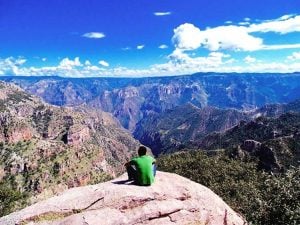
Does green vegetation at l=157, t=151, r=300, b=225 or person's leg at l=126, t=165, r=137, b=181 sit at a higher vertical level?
person's leg at l=126, t=165, r=137, b=181

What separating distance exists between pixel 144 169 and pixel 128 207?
3705 millimetres

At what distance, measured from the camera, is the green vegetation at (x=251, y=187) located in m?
41.6

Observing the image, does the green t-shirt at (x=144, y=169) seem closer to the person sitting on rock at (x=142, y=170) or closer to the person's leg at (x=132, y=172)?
the person sitting on rock at (x=142, y=170)

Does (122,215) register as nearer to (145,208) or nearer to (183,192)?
(145,208)

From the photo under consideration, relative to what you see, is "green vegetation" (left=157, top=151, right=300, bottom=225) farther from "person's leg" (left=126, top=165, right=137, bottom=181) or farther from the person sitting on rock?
"person's leg" (left=126, top=165, right=137, bottom=181)

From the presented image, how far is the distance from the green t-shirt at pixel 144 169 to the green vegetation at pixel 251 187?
49.4 ft

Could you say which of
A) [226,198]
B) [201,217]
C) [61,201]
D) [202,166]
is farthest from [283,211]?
[202,166]

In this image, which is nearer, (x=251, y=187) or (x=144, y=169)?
(x=144, y=169)

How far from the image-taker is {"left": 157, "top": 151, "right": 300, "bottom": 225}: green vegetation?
1638 inches

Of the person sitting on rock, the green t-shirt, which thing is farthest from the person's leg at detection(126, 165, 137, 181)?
the green t-shirt

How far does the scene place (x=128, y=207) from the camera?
91.2 ft

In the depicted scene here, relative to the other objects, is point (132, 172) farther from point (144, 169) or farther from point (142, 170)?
point (144, 169)

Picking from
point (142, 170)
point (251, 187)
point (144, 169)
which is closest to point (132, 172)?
point (142, 170)

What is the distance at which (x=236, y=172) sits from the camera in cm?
10844
